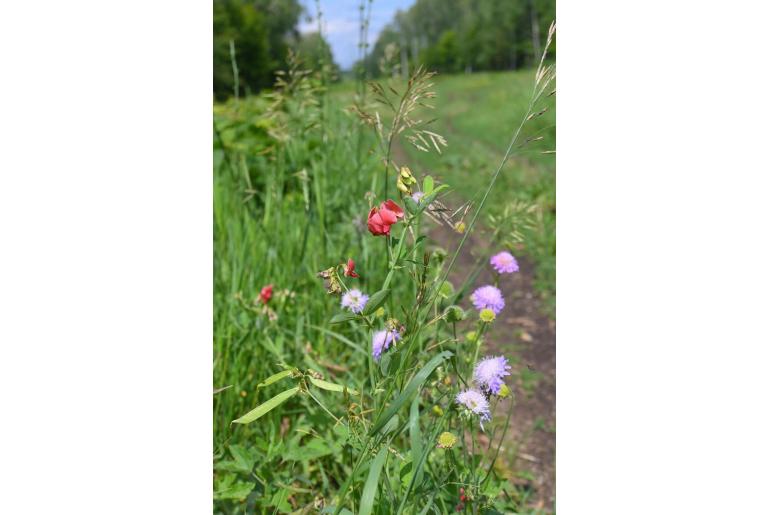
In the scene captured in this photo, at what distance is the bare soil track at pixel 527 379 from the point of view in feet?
6.05

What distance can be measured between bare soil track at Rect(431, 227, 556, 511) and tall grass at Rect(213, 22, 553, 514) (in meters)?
0.11

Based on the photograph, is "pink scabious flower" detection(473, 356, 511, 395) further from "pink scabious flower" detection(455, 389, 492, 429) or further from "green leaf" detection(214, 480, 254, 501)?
"green leaf" detection(214, 480, 254, 501)

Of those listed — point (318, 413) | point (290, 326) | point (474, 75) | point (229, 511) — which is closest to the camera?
point (229, 511)

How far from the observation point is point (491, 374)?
1.01 m

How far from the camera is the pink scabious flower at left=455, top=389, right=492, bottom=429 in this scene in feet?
3.22

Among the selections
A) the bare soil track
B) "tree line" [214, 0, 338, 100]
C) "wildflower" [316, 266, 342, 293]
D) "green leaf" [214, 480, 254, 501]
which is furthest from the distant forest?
"green leaf" [214, 480, 254, 501]

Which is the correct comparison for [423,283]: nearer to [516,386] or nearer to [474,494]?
[474,494]

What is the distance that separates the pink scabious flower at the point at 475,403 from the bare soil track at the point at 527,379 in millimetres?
151

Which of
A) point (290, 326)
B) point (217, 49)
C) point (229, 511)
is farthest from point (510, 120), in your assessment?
point (229, 511)

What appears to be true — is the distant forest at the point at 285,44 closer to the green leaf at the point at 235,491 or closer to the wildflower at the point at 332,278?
the wildflower at the point at 332,278

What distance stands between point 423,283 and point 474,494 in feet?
1.40

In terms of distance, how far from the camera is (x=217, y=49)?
3252 millimetres

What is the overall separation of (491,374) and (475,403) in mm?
54

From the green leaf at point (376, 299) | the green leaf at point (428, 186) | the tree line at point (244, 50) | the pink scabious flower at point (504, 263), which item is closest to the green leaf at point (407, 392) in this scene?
the green leaf at point (376, 299)
